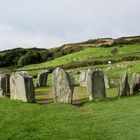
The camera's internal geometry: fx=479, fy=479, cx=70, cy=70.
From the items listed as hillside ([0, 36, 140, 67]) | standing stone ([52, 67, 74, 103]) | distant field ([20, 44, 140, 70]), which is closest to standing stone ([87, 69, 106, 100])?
standing stone ([52, 67, 74, 103])

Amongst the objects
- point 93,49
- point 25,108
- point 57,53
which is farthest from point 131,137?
point 57,53

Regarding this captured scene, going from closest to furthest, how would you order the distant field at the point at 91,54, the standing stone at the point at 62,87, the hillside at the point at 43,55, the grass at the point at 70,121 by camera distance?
the grass at the point at 70,121 → the standing stone at the point at 62,87 → the distant field at the point at 91,54 → the hillside at the point at 43,55

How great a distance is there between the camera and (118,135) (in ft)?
53.5

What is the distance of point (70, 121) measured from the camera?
1850 centimetres

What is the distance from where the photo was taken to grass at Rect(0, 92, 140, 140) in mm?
16547

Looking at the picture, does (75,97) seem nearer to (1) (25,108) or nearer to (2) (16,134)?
(1) (25,108)

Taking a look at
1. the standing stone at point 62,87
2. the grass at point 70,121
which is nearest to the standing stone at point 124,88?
the grass at point 70,121

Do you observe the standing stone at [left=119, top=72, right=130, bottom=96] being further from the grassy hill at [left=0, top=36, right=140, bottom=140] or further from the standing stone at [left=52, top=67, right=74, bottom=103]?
the standing stone at [left=52, top=67, right=74, bottom=103]

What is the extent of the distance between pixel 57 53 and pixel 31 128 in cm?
8290

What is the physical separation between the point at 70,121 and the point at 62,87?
19.7 ft

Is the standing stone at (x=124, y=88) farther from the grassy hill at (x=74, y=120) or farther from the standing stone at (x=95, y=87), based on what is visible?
the grassy hill at (x=74, y=120)

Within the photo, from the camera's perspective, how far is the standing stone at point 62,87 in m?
24.1

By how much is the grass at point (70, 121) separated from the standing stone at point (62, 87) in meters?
1.28

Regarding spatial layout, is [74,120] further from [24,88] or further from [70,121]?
[24,88]
